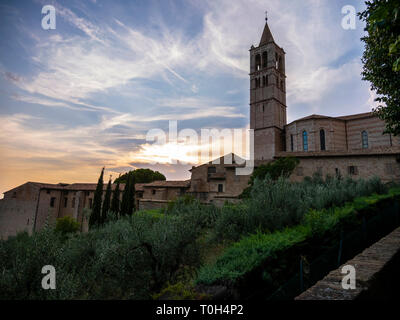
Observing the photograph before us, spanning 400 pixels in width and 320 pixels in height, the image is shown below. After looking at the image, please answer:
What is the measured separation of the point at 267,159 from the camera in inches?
1050

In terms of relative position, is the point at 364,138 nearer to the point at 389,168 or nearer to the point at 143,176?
the point at 389,168

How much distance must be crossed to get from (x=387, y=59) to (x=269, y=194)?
6.16m

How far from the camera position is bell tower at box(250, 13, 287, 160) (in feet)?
117

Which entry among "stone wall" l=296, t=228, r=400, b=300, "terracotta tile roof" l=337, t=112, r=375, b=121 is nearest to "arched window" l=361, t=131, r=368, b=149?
"terracotta tile roof" l=337, t=112, r=375, b=121

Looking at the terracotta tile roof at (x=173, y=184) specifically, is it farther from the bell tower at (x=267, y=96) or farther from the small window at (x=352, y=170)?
the small window at (x=352, y=170)

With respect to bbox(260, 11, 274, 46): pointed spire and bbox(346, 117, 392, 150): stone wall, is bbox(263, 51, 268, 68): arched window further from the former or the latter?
bbox(346, 117, 392, 150): stone wall

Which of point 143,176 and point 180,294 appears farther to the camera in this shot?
point 143,176

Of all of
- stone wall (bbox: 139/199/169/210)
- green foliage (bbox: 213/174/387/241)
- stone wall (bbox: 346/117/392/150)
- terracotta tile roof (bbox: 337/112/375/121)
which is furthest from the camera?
terracotta tile roof (bbox: 337/112/375/121)

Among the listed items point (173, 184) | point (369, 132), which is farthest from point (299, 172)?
point (173, 184)

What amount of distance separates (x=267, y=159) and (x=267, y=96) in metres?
15.6

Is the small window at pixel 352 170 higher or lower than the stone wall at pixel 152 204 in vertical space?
higher

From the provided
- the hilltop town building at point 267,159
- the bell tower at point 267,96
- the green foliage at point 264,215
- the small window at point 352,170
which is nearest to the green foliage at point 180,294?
the green foliage at point 264,215

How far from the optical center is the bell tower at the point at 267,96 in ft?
117
